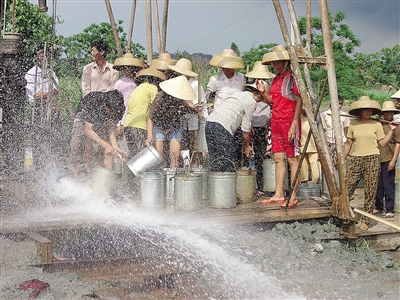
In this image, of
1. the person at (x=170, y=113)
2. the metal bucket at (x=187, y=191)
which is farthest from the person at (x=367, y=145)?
the person at (x=170, y=113)

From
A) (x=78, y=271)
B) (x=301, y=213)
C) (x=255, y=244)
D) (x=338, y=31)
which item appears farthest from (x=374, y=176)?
(x=338, y=31)

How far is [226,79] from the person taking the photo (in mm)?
8180

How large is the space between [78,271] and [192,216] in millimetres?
1590

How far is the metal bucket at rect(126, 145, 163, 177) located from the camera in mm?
7137

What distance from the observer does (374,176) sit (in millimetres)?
7383

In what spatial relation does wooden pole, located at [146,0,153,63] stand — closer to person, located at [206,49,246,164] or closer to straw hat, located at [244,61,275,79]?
person, located at [206,49,246,164]

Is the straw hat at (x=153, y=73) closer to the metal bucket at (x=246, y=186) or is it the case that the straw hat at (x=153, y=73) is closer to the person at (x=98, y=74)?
the person at (x=98, y=74)

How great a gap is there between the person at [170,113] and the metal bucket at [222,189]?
2.44ft

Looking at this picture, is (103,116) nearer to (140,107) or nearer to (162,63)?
(140,107)

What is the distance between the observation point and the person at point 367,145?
7.36 meters

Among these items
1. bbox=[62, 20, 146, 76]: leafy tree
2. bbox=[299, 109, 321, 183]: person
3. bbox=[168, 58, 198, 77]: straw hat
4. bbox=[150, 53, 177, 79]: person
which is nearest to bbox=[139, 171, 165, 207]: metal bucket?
bbox=[168, 58, 198, 77]: straw hat

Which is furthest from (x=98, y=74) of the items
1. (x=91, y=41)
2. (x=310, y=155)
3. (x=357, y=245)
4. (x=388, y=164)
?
(x=91, y=41)

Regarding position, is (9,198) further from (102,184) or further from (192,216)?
(192,216)

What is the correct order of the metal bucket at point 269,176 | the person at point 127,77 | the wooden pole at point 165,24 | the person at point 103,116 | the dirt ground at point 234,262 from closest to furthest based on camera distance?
the dirt ground at point 234,262 → the person at point 103,116 → the metal bucket at point 269,176 → the person at point 127,77 → the wooden pole at point 165,24
